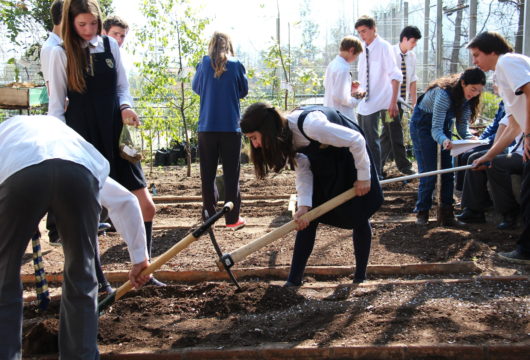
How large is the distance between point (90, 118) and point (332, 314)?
2.12 metres

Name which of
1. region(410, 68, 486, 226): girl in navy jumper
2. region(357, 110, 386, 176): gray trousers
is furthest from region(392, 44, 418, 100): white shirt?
region(410, 68, 486, 226): girl in navy jumper

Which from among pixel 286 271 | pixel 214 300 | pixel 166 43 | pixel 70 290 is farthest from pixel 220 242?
pixel 166 43

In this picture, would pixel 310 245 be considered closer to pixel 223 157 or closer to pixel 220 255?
pixel 220 255

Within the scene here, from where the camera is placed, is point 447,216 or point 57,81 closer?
point 57,81

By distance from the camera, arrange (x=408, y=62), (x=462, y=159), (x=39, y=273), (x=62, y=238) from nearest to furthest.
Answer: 1. (x=62, y=238)
2. (x=39, y=273)
3. (x=462, y=159)
4. (x=408, y=62)

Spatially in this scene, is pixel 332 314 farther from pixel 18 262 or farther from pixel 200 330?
pixel 18 262

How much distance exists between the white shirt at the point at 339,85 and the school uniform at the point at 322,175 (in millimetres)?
3126

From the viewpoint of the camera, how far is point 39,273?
3473 mm

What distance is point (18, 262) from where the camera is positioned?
8.44 feet

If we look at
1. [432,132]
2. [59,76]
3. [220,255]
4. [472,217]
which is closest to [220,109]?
[432,132]

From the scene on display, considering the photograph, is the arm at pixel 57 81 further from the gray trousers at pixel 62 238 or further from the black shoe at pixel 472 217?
the black shoe at pixel 472 217

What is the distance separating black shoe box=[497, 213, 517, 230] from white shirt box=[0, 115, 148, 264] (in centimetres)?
425

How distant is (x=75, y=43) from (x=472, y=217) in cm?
450

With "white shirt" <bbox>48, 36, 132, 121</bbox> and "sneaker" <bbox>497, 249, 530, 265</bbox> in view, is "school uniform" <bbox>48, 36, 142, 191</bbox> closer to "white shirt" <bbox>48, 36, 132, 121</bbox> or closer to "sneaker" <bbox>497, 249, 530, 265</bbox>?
"white shirt" <bbox>48, 36, 132, 121</bbox>
